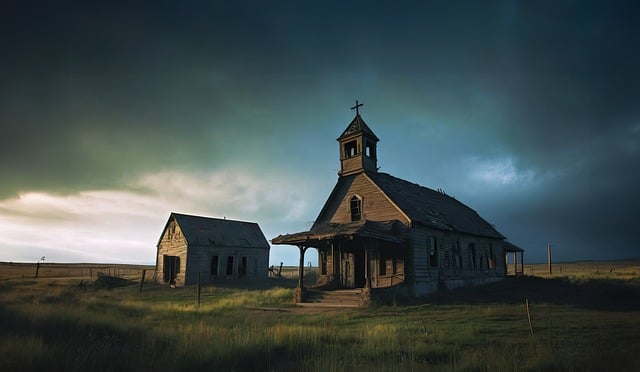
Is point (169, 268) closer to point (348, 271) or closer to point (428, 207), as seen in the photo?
point (348, 271)

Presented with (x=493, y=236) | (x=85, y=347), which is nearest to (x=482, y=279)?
(x=493, y=236)

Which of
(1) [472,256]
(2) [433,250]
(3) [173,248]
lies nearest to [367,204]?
(2) [433,250]

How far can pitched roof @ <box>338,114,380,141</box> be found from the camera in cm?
2571

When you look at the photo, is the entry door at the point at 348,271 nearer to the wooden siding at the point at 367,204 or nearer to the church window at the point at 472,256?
the wooden siding at the point at 367,204

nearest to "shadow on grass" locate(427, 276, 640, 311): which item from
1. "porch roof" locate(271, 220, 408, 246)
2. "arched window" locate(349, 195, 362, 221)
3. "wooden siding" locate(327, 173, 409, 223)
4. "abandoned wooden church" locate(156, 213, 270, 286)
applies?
"porch roof" locate(271, 220, 408, 246)

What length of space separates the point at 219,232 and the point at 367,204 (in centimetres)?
2032

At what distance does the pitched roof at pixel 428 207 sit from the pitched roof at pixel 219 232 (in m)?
19.1

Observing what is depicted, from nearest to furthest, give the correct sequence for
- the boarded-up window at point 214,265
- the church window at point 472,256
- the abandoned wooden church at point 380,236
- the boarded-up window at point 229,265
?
the abandoned wooden church at point 380,236 → the church window at point 472,256 → the boarded-up window at point 214,265 → the boarded-up window at point 229,265

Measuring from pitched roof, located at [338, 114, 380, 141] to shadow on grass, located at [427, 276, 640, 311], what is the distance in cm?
1108

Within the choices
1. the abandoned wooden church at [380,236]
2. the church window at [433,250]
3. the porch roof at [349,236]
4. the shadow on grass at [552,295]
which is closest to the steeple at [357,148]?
the abandoned wooden church at [380,236]

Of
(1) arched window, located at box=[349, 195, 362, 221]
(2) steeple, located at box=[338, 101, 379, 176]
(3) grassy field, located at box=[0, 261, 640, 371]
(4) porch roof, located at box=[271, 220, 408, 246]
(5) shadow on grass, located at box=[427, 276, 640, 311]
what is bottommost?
(5) shadow on grass, located at box=[427, 276, 640, 311]

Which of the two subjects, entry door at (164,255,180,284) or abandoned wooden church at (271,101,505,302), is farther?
entry door at (164,255,180,284)

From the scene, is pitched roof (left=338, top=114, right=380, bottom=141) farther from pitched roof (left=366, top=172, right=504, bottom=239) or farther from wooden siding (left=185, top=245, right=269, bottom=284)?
wooden siding (left=185, top=245, right=269, bottom=284)

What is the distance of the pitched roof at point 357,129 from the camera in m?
25.7
